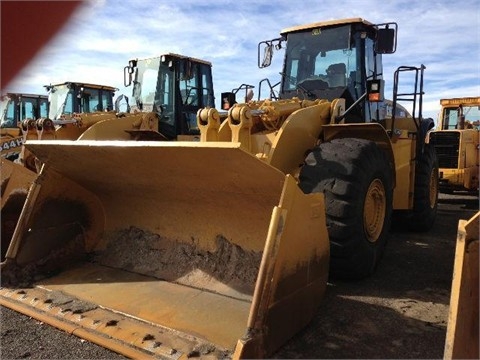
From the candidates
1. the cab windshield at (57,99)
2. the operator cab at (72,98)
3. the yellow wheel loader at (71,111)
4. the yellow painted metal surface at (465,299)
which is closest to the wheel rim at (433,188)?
the yellow painted metal surface at (465,299)

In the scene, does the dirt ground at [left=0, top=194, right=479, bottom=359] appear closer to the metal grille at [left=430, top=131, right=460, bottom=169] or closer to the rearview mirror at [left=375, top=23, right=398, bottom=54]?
the rearview mirror at [left=375, top=23, right=398, bottom=54]

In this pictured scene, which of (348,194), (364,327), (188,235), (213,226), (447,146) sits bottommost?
(364,327)

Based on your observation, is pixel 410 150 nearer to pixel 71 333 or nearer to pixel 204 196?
pixel 204 196

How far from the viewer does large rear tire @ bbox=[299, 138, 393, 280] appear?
12.9 ft

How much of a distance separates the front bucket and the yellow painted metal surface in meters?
1.04

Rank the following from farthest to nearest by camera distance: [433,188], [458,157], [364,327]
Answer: [458,157] < [433,188] < [364,327]

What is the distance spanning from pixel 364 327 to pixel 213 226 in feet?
4.84

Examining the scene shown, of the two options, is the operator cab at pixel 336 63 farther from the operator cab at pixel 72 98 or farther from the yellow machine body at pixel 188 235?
the operator cab at pixel 72 98

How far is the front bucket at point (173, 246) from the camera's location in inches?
115

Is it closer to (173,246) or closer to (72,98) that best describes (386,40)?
(173,246)

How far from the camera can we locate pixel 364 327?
334 cm

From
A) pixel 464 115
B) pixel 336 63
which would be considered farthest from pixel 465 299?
pixel 464 115

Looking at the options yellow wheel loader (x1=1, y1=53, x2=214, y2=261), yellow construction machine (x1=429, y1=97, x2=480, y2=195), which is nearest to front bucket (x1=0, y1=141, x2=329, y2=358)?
yellow wheel loader (x1=1, y1=53, x2=214, y2=261)

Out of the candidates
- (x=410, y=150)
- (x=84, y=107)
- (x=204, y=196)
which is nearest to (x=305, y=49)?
(x=410, y=150)
